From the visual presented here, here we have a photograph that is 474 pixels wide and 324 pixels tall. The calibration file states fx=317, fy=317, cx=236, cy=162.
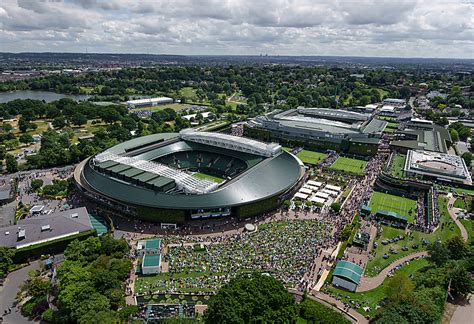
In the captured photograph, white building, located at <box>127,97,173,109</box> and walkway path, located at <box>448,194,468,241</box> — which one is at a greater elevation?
white building, located at <box>127,97,173,109</box>

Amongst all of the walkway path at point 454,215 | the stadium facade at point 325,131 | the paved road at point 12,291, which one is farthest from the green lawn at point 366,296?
the stadium facade at point 325,131

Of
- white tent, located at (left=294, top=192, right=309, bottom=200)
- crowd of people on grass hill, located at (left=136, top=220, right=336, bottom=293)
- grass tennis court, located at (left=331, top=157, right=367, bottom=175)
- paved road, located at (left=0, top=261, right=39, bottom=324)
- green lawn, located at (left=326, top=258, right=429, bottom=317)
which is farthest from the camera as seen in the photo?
grass tennis court, located at (left=331, top=157, right=367, bottom=175)

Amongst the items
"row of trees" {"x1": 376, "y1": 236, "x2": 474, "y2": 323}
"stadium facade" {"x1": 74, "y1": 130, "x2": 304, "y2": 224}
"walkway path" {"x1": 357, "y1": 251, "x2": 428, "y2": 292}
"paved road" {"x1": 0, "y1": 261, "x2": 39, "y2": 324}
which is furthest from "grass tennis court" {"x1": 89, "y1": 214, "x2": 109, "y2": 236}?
"row of trees" {"x1": 376, "y1": 236, "x2": 474, "y2": 323}

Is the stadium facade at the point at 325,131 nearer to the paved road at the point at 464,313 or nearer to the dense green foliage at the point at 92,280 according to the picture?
the paved road at the point at 464,313

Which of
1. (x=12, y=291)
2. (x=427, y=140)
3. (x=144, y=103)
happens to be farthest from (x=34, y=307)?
(x=144, y=103)

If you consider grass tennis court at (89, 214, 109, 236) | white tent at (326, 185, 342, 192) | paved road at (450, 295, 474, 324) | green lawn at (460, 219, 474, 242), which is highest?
grass tennis court at (89, 214, 109, 236)

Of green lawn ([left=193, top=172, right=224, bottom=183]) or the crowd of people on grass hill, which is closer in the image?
the crowd of people on grass hill

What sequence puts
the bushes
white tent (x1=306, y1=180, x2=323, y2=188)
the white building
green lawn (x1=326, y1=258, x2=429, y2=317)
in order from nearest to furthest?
the bushes, green lawn (x1=326, y1=258, x2=429, y2=317), white tent (x1=306, y1=180, x2=323, y2=188), the white building

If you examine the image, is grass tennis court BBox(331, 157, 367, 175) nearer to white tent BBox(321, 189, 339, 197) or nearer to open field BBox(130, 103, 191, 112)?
white tent BBox(321, 189, 339, 197)
